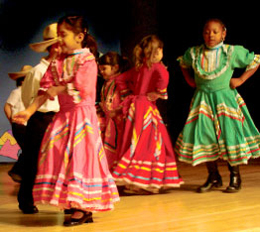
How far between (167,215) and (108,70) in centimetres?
169

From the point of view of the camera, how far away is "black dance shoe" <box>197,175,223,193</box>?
3.95m

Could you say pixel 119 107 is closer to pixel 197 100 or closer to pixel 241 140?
pixel 197 100

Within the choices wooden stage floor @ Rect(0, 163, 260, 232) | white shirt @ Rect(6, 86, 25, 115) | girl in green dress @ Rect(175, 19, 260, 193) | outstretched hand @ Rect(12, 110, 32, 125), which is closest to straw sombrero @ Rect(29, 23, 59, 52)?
outstretched hand @ Rect(12, 110, 32, 125)

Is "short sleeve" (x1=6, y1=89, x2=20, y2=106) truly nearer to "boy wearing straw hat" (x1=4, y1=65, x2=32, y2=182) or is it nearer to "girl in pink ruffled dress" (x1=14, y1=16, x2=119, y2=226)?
"boy wearing straw hat" (x1=4, y1=65, x2=32, y2=182)

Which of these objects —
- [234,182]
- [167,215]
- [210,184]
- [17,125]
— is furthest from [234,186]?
[17,125]

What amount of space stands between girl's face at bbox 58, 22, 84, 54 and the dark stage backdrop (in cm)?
399

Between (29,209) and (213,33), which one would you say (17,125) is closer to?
(29,209)

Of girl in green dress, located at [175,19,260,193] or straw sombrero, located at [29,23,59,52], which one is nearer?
straw sombrero, located at [29,23,59,52]

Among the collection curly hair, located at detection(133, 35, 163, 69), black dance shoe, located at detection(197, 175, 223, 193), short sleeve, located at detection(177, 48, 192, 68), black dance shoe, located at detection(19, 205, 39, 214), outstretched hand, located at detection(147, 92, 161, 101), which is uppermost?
curly hair, located at detection(133, 35, 163, 69)

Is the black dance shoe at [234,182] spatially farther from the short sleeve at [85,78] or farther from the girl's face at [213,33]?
the short sleeve at [85,78]

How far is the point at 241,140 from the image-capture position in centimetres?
388

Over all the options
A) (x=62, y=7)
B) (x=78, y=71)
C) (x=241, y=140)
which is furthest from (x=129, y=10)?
(x=78, y=71)

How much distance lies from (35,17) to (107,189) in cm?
517

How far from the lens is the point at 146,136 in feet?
13.2
